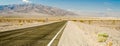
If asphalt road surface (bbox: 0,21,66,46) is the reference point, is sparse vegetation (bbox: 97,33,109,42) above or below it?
below

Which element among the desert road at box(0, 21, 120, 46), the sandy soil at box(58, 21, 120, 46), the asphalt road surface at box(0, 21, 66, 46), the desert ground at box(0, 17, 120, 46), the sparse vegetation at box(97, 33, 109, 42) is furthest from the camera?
the sparse vegetation at box(97, 33, 109, 42)

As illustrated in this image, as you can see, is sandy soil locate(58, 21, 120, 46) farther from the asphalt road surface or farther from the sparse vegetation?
the asphalt road surface

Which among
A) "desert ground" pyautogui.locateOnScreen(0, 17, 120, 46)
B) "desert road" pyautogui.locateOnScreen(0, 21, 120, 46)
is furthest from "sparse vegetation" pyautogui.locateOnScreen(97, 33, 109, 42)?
"desert road" pyautogui.locateOnScreen(0, 21, 120, 46)

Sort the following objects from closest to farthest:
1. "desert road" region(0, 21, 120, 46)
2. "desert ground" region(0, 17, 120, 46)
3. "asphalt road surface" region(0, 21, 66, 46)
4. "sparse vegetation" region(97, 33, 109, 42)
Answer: "asphalt road surface" region(0, 21, 66, 46), "desert road" region(0, 21, 120, 46), "desert ground" region(0, 17, 120, 46), "sparse vegetation" region(97, 33, 109, 42)

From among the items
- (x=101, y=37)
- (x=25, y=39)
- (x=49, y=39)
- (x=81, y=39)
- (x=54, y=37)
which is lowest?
(x=101, y=37)

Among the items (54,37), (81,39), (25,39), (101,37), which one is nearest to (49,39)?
(25,39)

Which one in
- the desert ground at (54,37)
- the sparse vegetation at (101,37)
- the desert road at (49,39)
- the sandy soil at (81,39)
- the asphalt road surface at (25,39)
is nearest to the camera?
the asphalt road surface at (25,39)

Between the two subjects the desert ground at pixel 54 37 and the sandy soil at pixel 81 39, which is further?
the sandy soil at pixel 81 39

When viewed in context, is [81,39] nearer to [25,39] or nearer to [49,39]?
[49,39]

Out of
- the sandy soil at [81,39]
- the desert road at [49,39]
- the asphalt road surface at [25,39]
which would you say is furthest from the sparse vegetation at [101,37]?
the asphalt road surface at [25,39]

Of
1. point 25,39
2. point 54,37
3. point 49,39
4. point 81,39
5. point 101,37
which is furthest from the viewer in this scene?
point 101,37

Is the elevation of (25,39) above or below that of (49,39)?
above

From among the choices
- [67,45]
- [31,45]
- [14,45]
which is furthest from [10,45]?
[67,45]

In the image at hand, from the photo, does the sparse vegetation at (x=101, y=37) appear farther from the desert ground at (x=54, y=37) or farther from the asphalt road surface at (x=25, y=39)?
the asphalt road surface at (x=25, y=39)
